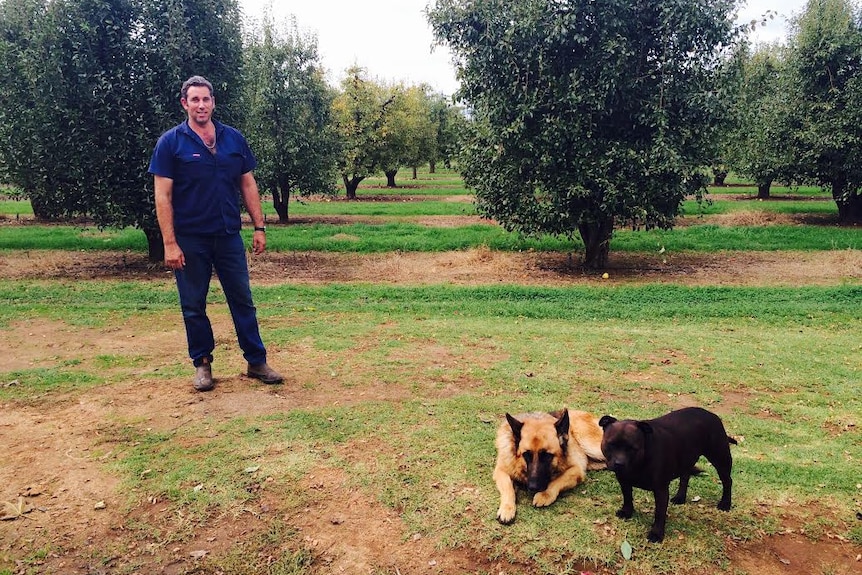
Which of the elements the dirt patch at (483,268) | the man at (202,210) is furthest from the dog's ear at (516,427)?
the dirt patch at (483,268)

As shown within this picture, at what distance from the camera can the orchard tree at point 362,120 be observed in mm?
35656

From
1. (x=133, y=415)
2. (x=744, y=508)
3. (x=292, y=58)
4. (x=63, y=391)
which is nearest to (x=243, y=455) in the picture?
Result: (x=133, y=415)

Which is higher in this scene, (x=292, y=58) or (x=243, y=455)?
(x=292, y=58)

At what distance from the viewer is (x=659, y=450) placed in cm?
328

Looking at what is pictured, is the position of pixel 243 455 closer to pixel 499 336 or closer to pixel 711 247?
pixel 499 336

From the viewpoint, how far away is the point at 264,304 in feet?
33.8

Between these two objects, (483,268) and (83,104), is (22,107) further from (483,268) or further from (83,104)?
(483,268)

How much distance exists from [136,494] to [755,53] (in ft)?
127

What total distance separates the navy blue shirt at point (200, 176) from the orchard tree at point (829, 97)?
19384 millimetres

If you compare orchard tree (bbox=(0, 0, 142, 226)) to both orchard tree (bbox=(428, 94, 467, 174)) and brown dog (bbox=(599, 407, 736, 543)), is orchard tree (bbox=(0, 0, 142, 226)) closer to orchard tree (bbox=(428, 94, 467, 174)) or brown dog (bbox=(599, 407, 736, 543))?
orchard tree (bbox=(428, 94, 467, 174))

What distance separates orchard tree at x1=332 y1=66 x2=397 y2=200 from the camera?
35.7 metres

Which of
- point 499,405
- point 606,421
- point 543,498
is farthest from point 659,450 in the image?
point 499,405

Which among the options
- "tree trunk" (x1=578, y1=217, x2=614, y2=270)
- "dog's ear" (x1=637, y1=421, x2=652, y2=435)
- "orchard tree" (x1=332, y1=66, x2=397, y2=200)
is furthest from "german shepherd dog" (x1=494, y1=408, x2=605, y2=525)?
"orchard tree" (x1=332, y1=66, x2=397, y2=200)

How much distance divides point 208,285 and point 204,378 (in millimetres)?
899
